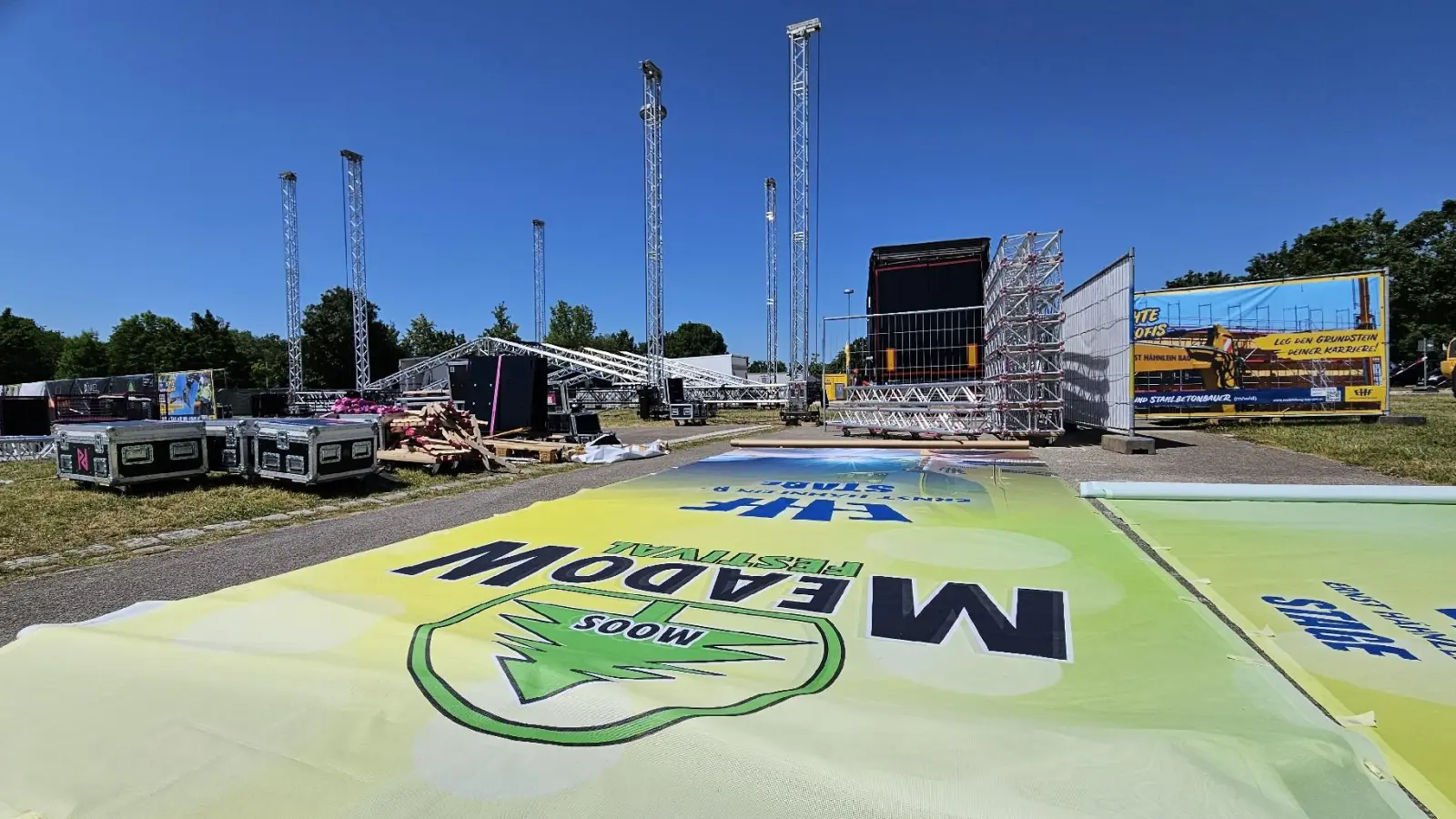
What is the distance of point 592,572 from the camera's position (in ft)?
12.5

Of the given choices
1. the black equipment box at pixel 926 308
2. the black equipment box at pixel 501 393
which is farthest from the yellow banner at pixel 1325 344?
the black equipment box at pixel 501 393

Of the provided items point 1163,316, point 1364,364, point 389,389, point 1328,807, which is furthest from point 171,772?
point 389,389

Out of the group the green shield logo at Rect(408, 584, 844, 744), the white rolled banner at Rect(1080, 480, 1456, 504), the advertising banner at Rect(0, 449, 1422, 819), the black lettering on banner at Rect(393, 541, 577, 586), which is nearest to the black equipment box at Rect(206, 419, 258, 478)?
the advertising banner at Rect(0, 449, 1422, 819)

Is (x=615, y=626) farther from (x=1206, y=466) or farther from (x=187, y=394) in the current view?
(x=187, y=394)

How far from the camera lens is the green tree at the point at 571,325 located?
224ft

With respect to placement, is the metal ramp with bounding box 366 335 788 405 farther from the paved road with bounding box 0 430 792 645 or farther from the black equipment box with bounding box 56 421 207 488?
the paved road with bounding box 0 430 792 645

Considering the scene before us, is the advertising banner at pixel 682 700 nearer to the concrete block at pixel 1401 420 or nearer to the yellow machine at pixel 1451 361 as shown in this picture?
the concrete block at pixel 1401 420

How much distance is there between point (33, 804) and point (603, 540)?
3.03 meters

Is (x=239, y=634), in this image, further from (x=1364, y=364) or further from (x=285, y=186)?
(x=285, y=186)

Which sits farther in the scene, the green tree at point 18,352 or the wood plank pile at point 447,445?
the green tree at point 18,352

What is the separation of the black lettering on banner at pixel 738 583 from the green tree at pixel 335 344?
5571cm

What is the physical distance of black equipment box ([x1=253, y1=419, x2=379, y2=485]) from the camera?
26.5ft

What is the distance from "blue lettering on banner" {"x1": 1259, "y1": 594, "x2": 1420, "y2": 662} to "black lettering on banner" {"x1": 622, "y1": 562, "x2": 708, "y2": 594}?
2.94m

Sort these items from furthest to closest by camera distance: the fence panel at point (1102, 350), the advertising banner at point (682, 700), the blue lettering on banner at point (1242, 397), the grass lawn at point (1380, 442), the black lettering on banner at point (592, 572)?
the blue lettering on banner at point (1242, 397), the fence panel at point (1102, 350), the grass lawn at point (1380, 442), the black lettering on banner at point (592, 572), the advertising banner at point (682, 700)
